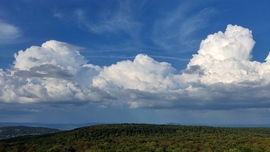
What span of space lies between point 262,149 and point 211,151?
1811cm

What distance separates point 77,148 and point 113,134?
76309mm

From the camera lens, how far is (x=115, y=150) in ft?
353

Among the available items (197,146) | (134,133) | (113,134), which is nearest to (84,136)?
(113,134)

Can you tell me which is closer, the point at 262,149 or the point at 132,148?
the point at 262,149

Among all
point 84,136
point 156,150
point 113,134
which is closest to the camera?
point 156,150

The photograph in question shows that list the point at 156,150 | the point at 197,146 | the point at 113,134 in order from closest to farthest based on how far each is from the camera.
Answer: the point at 156,150, the point at 197,146, the point at 113,134

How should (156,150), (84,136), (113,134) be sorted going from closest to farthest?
(156,150) < (84,136) < (113,134)

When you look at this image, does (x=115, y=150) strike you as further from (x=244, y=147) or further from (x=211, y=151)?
(x=244, y=147)

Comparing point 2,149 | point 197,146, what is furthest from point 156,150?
point 2,149

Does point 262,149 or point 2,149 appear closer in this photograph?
point 262,149

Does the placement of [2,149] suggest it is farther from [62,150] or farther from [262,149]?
[262,149]

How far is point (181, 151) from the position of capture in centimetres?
9988

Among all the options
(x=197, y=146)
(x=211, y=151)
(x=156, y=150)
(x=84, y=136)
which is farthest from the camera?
(x=84, y=136)

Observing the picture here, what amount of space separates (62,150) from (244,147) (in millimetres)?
63513
